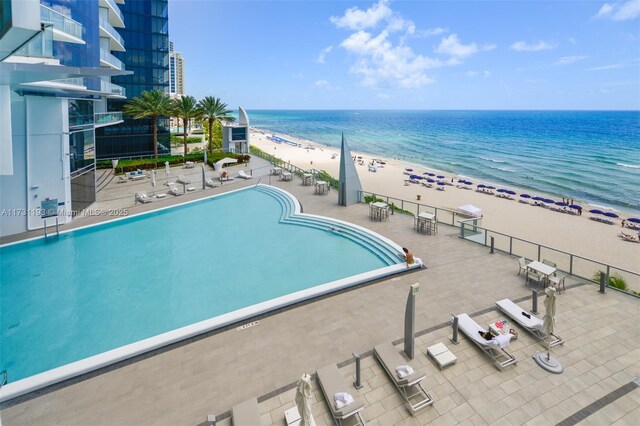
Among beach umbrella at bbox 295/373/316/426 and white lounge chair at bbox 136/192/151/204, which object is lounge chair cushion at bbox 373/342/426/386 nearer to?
beach umbrella at bbox 295/373/316/426

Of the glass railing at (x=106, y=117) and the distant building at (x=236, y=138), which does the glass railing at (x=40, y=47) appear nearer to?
the glass railing at (x=106, y=117)

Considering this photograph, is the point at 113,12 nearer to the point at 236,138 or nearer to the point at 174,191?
the point at 236,138

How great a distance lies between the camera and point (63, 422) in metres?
6.89

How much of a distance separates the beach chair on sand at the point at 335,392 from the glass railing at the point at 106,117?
91.2ft

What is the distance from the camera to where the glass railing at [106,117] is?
87.2 feet

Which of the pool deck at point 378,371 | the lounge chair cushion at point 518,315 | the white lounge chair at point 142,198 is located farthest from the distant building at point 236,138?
the lounge chair cushion at point 518,315

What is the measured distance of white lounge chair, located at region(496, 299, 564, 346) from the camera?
9086 millimetres

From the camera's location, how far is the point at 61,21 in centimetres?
1630

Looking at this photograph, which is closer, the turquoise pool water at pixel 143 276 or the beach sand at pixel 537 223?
the turquoise pool water at pixel 143 276

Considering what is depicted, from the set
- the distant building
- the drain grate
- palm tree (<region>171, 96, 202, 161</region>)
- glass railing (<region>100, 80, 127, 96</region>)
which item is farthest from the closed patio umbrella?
palm tree (<region>171, 96, 202, 161</region>)

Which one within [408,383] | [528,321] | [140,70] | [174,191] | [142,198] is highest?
[140,70]

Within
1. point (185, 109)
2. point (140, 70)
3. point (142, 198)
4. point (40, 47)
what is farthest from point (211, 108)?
point (40, 47)

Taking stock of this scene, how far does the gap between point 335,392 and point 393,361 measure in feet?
5.49

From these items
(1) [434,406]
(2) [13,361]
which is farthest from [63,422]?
(1) [434,406]
